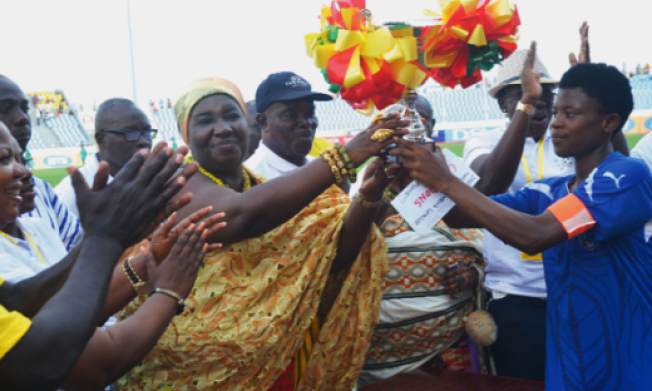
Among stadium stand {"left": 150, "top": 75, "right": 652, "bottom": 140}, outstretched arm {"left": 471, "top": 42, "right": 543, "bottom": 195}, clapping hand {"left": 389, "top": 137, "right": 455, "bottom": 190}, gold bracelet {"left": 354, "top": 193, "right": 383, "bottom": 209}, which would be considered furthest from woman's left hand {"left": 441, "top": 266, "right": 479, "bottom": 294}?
stadium stand {"left": 150, "top": 75, "right": 652, "bottom": 140}

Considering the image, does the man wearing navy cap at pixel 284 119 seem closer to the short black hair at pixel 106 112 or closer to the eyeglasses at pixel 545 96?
the eyeglasses at pixel 545 96

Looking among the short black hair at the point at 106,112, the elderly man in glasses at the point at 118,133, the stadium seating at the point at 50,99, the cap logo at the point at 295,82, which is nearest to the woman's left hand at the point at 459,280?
A: the cap logo at the point at 295,82

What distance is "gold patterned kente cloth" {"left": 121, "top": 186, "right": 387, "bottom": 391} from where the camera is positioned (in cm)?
220

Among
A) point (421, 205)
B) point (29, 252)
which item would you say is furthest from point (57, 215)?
point (421, 205)

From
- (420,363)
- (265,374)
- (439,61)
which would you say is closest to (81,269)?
(265,374)

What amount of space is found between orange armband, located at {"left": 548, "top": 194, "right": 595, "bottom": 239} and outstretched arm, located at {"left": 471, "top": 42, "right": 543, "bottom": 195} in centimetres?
72

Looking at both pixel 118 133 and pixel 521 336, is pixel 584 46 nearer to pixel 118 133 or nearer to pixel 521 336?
pixel 521 336

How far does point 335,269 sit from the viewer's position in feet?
8.43

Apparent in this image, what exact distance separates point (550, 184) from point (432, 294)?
93 centimetres

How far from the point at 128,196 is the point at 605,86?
1.98 metres

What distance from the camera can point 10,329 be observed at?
1.20 meters

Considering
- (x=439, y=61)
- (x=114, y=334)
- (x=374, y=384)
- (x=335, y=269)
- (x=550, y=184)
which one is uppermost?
(x=439, y=61)

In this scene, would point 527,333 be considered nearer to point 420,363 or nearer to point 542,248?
point 420,363

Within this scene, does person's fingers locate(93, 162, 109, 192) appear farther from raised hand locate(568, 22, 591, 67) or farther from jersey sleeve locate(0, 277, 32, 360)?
raised hand locate(568, 22, 591, 67)
